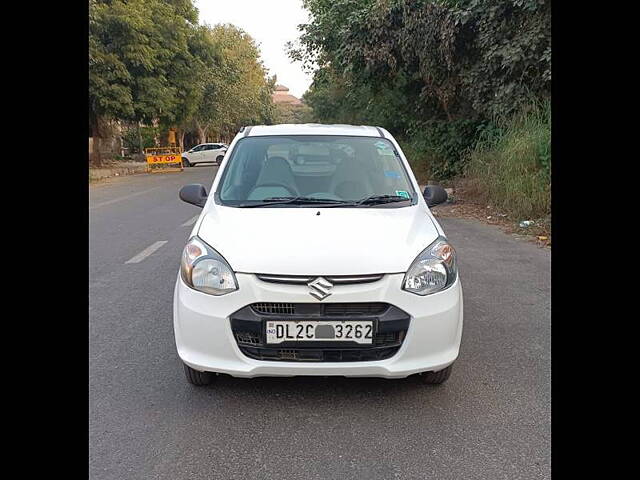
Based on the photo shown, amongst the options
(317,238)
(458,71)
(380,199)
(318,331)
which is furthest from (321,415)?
(458,71)

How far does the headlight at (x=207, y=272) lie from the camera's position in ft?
10.3

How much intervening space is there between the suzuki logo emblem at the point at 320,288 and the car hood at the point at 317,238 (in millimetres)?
48

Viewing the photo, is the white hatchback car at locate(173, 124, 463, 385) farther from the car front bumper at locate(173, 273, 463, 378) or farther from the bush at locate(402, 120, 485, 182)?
the bush at locate(402, 120, 485, 182)

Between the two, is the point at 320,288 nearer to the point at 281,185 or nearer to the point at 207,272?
the point at 207,272

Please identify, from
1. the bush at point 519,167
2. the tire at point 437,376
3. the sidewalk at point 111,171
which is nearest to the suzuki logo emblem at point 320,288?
the tire at point 437,376

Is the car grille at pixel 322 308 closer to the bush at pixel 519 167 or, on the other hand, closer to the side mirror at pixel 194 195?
the side mirror at pixel 194 195

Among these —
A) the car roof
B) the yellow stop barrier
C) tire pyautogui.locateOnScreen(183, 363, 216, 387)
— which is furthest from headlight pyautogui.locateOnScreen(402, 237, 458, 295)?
the yellow stop barrier

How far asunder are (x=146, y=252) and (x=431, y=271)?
17.9 ft

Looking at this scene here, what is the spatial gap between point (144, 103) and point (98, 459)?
2500cm

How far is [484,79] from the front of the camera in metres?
12.9

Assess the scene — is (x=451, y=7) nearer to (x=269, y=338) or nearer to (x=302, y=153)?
(x=302, y=153)

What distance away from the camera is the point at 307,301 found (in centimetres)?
302

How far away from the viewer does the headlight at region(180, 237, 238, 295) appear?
10.3ft
